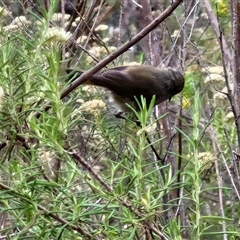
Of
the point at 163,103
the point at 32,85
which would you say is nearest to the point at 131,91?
the point at 163,103

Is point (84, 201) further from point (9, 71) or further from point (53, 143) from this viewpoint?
point (9, 71)

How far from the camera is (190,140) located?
1.17 metres

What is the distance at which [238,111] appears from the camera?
145 cm

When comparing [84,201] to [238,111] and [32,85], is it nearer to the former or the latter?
[32,85]

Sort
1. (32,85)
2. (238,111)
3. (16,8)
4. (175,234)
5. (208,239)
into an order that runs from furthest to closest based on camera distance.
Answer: (16,8) < (208,239) < (238,111) < (32,85) < (175,234)

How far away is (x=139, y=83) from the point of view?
9.77 feet

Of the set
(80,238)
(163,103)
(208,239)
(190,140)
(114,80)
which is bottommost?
(208,239)

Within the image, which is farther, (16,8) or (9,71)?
(16,8)

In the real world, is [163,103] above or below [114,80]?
below

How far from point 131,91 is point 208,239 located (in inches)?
33.7

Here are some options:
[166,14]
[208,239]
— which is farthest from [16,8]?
[166,14]

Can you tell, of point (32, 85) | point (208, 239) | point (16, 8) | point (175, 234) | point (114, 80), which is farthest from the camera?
point (16, 8)

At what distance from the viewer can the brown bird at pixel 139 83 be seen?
2727 millimetres

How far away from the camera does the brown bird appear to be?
2727 millimetres
